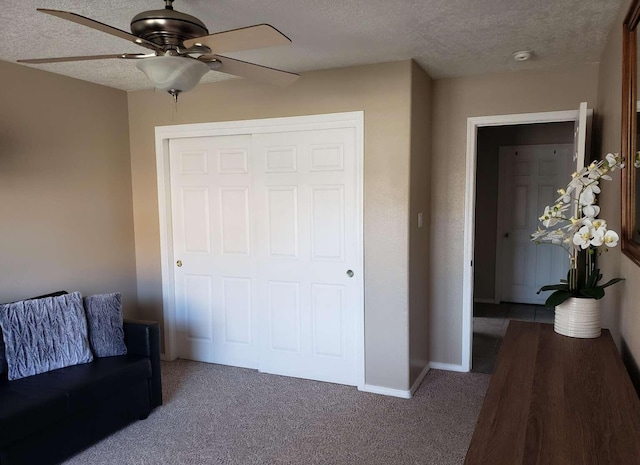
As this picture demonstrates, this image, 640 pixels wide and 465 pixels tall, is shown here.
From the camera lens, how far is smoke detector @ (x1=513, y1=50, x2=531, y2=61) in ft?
9.94

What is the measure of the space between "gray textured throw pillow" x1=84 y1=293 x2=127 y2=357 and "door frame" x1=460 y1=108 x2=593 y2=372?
258cm

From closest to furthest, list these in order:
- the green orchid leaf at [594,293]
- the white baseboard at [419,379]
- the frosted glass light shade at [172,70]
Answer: the frosted glass light shade at [172,70] → the green orchid leaf at [594,293] → the white baseboard at [419,379]

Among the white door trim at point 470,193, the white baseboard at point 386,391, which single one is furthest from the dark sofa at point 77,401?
the white door trim at point 470,193

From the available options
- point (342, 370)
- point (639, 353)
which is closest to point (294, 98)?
point (342, 370)

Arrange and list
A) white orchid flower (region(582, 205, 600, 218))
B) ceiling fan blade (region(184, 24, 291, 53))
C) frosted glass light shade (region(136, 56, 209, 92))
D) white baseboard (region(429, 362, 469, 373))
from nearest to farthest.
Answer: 1. ceiling fan blade (region(184, 24, 291, 53))
2. frosted glass light shade (region(136, 56, 209, 92))
3. white orchid flower (region(582, 205, 600, 218))
4. white baseboard (region(429, 362, 469, 373))

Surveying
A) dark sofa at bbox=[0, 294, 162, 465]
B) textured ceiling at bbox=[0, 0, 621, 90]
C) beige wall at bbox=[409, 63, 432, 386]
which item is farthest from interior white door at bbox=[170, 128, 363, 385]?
dark sofa at bbox=[0, 294, 162, 465]

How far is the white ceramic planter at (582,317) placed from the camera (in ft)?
6.60

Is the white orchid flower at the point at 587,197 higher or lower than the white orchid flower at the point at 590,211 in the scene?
higher

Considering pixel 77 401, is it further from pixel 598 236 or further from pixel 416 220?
pixel 598 236

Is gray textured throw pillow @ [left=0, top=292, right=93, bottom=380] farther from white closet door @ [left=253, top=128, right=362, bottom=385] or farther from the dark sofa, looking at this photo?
white closet door @ [left=253, top=128, right=362, bottom=385]

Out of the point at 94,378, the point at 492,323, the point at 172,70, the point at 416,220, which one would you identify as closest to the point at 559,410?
the point at 172,70

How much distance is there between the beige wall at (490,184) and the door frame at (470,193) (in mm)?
2108

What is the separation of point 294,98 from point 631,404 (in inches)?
112

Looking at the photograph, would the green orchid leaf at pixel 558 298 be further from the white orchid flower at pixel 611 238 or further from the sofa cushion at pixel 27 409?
the sofa cushion at pixel 27 409
